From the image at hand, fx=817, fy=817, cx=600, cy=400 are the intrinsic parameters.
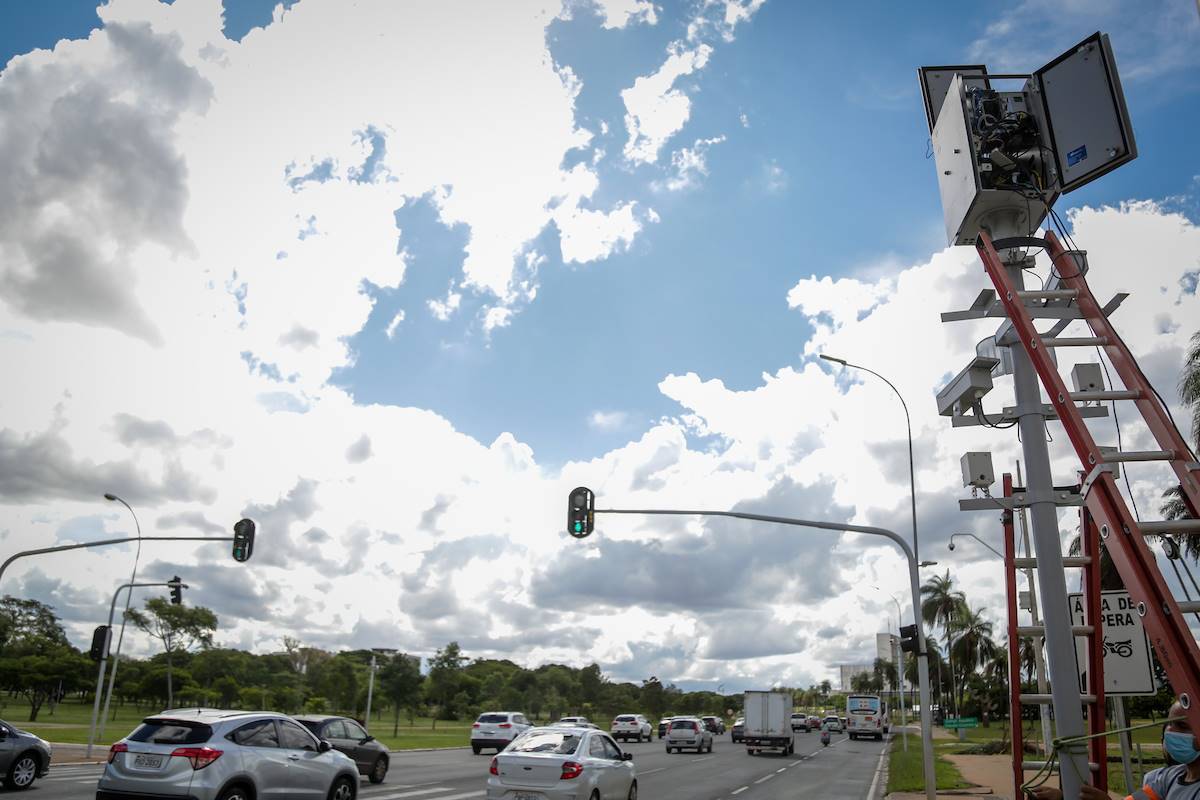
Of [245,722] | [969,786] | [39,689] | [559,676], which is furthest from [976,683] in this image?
[245,722]

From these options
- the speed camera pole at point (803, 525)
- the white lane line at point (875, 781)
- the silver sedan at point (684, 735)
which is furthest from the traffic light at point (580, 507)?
the silver sedan at point (684, 735)

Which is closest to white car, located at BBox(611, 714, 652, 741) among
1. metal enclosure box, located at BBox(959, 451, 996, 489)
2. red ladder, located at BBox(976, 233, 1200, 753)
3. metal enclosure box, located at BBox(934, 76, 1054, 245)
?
metal enclosure box, located at BBox(959, 451, 996, 489)

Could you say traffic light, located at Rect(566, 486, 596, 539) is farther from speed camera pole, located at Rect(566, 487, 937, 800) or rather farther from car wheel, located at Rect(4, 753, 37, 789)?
car wheel, located at Rect(4, 753, 37, 789)

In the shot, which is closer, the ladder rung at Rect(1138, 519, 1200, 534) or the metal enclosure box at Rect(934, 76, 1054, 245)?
the ladder rung at Rect(1138, 519, 1200, 534)

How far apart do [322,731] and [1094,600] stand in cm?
1818

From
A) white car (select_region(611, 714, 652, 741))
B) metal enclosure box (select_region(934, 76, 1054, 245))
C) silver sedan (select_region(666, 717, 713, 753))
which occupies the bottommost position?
white car (select_region(611, 714, 652, 741))

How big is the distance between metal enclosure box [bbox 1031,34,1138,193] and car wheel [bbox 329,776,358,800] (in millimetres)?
12986

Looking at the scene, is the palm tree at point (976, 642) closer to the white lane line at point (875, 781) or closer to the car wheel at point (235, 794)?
the white lane line at point (875, 781)

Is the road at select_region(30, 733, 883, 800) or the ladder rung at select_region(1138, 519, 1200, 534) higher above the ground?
the ladder rung at select_region(1138, 519, 1200, 534)

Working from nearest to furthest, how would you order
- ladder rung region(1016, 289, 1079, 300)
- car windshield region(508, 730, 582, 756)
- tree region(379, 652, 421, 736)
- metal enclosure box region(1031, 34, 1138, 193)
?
ladder rung region(1016, 289, 1079, 300), metal enclosure box region(1031, 34, 1138, 193), car windshield region(508, 730, 582, 756), tree region(379, 652, 421, 736)

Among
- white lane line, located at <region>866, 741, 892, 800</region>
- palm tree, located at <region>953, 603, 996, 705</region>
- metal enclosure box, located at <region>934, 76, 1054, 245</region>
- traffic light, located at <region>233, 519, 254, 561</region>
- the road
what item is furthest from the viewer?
palm tree, located at <region>953, 603, 996, 705</region>

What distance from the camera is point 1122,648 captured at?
868 cm

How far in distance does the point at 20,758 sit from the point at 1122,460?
19.4 meters

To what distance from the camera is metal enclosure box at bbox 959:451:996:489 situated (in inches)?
304
